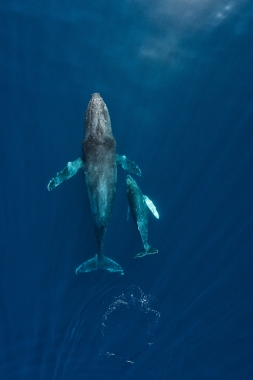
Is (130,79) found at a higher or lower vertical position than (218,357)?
higher

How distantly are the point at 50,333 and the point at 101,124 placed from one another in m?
8.91

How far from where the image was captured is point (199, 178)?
56.1ft

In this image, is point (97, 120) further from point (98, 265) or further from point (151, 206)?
point (98, 265)

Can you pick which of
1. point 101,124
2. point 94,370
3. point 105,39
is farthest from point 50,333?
point 105,39

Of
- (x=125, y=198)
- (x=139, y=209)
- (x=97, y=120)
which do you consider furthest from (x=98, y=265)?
(x=97, y=120)

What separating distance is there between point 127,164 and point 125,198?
155cm

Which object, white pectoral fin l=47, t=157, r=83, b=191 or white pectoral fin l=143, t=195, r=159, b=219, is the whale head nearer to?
white pectoral fin l=47, t=157, r=83, b=191

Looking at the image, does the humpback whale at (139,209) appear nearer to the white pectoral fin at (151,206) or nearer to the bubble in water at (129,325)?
the white pectoral fin at (151,206)

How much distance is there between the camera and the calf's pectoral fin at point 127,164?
16.1m

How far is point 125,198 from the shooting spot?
1692 cm

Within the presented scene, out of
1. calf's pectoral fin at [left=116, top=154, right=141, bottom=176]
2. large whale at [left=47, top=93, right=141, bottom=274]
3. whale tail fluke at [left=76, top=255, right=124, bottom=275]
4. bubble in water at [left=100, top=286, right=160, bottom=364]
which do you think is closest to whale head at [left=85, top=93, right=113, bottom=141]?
large whale at [left=47, top=93, right=141, bottom=274]

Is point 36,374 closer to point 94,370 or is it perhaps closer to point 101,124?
point 94,370

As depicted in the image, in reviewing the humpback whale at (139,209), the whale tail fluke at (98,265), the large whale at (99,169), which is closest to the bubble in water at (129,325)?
the whale tail fluke at (98,265)

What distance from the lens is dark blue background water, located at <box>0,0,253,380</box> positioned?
1695 centimetres
